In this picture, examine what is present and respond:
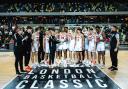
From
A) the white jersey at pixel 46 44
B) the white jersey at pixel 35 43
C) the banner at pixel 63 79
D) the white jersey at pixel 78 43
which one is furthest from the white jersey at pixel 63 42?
the banner at pixel 63 79

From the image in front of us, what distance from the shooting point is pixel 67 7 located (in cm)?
3950

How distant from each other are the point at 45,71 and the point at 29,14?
82.1 feet

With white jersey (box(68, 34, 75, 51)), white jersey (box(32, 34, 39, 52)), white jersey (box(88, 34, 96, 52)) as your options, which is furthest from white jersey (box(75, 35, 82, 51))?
white jersey (box(32, 34, 39, 52))

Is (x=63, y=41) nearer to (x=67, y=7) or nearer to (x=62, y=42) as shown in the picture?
(x=62, y=42)

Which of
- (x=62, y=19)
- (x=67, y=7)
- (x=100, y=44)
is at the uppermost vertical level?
(x=67, y=7)

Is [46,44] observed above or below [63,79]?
above

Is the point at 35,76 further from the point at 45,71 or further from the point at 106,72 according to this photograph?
the point at 106,72

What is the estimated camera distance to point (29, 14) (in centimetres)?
3834

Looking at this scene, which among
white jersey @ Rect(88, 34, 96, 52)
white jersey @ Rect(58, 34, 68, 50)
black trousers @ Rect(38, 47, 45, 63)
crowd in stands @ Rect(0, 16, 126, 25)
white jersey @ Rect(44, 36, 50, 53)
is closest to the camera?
white jersey @ Rect(44, 36, 50, 53)

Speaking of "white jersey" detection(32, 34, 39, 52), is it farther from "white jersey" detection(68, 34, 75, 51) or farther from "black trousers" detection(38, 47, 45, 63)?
"white jersey" detection(68, 34, 75, 51)

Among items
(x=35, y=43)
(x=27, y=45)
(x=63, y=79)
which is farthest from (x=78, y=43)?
(x=63, y=79)

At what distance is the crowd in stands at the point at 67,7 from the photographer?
39.2 m

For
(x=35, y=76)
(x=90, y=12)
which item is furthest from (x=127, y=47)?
(x=35, y=76)

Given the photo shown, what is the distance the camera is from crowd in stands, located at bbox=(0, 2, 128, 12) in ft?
129
